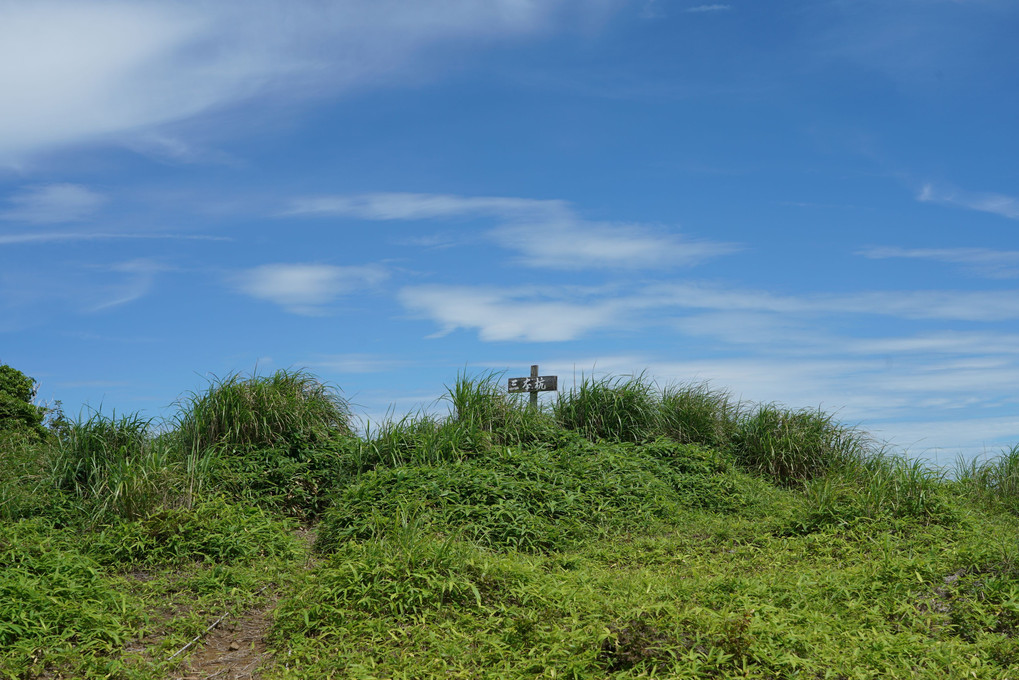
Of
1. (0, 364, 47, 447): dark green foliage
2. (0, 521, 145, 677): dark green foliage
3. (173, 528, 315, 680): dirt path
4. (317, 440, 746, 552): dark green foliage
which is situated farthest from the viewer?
(0, 364, 47, 447): dark green foliage

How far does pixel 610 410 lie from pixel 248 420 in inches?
179

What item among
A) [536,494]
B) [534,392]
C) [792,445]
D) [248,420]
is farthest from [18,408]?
[792,445]

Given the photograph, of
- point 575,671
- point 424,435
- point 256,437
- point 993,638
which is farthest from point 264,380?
point 993,638

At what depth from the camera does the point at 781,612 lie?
179 inches

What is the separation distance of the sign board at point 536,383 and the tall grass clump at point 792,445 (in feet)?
8.21

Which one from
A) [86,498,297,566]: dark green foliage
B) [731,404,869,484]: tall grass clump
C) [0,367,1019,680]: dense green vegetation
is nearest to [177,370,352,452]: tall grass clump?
[0,367,1019,680]: dense green vegetation

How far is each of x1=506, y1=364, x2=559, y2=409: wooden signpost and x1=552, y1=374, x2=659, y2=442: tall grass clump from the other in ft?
0.68

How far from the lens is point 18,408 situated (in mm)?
11312

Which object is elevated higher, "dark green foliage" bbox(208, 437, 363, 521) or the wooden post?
the wooden post

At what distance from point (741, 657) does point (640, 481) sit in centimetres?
459

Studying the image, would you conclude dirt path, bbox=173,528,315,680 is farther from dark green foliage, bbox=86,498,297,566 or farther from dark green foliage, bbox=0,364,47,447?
dark green foliage, bbox=0,364,47,447

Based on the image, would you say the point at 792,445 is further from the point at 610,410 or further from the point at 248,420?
the point at 248,420

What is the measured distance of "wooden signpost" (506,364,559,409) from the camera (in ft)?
34.5

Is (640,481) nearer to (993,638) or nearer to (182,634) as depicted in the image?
(993,638)
